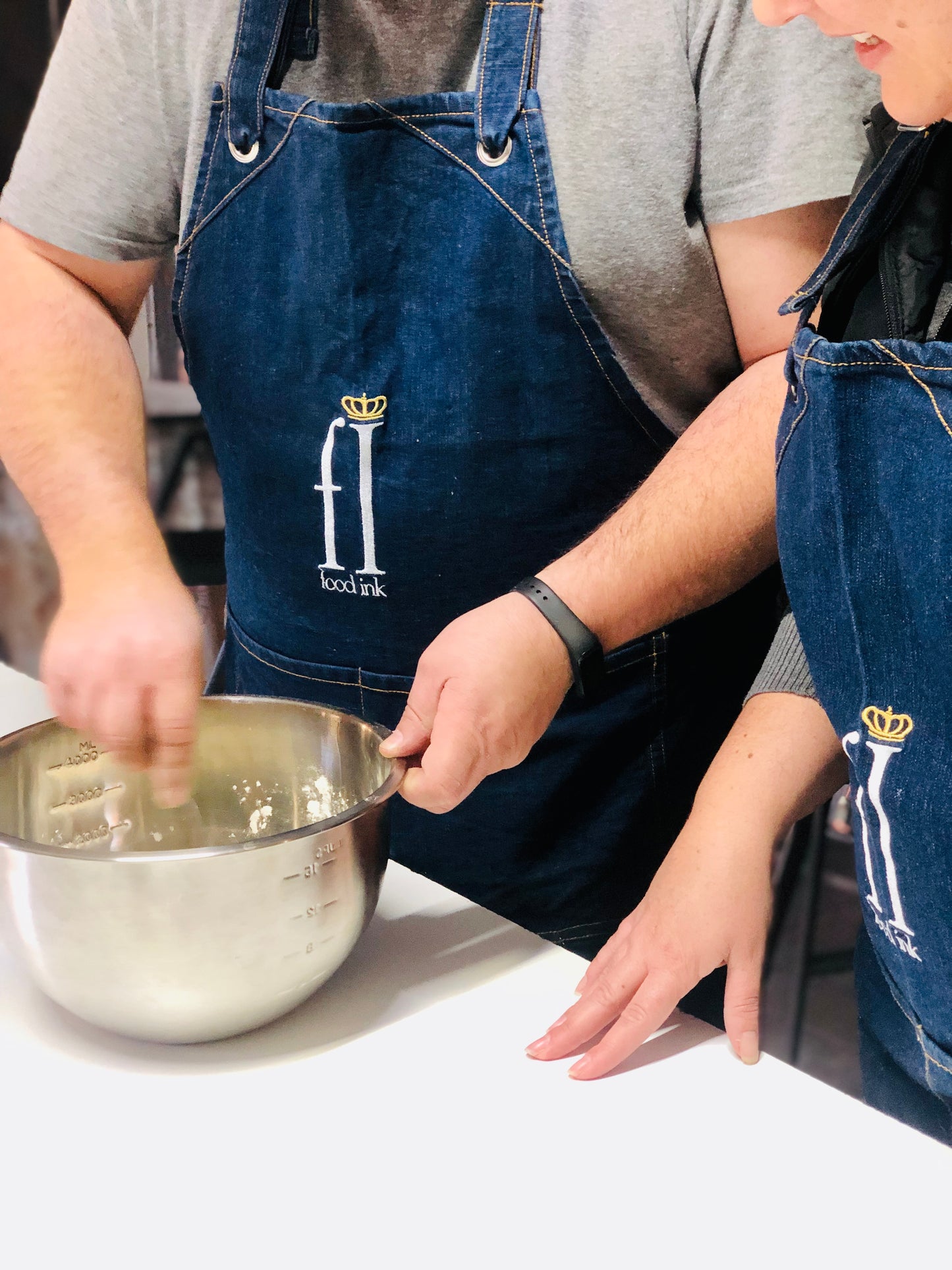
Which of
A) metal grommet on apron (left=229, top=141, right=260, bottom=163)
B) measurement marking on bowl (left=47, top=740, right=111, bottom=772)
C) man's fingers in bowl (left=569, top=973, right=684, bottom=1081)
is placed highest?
metal grommet on apron (left=229, top=141, right=260, bottom=163)

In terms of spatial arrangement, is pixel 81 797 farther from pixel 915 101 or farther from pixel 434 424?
pixel 915 101

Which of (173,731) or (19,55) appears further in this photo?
(19,55)

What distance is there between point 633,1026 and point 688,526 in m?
0.42

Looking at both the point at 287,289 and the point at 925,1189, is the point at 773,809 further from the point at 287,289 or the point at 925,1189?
the point at 287,289

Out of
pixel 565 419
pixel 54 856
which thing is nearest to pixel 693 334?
pixel 565 419

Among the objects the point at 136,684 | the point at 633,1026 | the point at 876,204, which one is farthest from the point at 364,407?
the point at 633,1026

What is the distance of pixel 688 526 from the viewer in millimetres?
958

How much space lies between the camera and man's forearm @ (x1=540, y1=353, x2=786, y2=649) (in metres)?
0.94

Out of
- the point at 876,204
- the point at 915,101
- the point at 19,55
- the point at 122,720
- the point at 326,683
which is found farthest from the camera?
the point at 19,55

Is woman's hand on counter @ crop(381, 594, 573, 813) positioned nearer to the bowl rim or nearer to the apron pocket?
the bowl rim

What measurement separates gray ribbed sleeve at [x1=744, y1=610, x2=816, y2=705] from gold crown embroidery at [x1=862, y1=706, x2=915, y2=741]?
0.60 ft

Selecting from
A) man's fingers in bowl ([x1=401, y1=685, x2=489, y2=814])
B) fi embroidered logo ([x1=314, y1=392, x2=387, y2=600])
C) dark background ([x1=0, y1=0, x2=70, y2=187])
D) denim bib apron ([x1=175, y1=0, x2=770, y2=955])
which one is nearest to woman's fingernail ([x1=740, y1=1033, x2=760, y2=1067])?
man's fingers in bowl ([x1=401, y1=685, x2=489, y2=814])

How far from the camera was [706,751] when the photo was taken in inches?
46.7

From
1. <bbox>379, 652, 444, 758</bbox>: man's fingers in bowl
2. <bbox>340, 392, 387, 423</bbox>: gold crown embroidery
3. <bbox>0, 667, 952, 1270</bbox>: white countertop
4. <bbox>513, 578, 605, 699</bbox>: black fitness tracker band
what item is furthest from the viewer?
<bbox>340, 392, 387, 423</bbox>: gold crown embroidery
